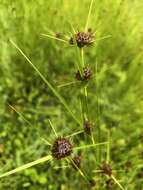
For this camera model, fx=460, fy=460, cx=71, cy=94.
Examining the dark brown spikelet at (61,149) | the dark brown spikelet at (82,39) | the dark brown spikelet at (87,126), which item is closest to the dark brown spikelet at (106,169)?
the dark brown spikelet at (87,126)

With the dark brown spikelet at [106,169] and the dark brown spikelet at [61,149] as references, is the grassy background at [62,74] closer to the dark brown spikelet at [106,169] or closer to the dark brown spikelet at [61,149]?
the dark brown spikelet at [106,169]

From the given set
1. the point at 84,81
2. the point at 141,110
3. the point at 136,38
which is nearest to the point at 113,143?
the point at 141,110

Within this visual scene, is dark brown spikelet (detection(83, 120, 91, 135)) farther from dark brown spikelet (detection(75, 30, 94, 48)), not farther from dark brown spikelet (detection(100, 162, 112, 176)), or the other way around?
dark brown spikelet (detection(75, 30, 94, 48))

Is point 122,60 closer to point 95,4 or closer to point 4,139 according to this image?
point 95,4

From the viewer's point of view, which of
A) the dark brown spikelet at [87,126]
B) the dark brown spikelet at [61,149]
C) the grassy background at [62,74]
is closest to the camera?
the dark brown spikelet at [61,149]

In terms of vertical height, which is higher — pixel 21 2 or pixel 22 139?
pixel 21 2

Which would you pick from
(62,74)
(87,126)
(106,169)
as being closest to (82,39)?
(87,126)
